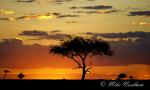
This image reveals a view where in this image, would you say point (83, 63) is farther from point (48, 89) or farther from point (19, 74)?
point (48, 89)

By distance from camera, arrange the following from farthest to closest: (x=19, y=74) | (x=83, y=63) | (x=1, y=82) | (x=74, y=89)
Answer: (x=19, y=74)
(x=83, y=63)
(x=1, y=82)
(x=74, y=89)

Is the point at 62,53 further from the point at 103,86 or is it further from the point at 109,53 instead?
the point at 103,86

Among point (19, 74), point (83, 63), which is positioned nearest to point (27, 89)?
point (83, 63)

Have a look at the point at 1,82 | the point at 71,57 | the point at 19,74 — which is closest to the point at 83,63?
the point at 71,57

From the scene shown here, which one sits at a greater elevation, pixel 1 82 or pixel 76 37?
pixel 1 82

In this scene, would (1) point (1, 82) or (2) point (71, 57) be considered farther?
(2) point (71, 57)

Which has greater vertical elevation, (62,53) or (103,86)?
(103,86)

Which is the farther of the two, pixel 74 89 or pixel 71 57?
pixel 71 57

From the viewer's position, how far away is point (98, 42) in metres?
96.3

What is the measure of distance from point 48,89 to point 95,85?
16.3ft

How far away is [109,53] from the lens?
9562 cm

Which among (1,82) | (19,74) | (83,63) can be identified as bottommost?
(19,74)

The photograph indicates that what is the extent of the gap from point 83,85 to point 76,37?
2013 inches

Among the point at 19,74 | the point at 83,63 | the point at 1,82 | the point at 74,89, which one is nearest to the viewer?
the point at 74,89
